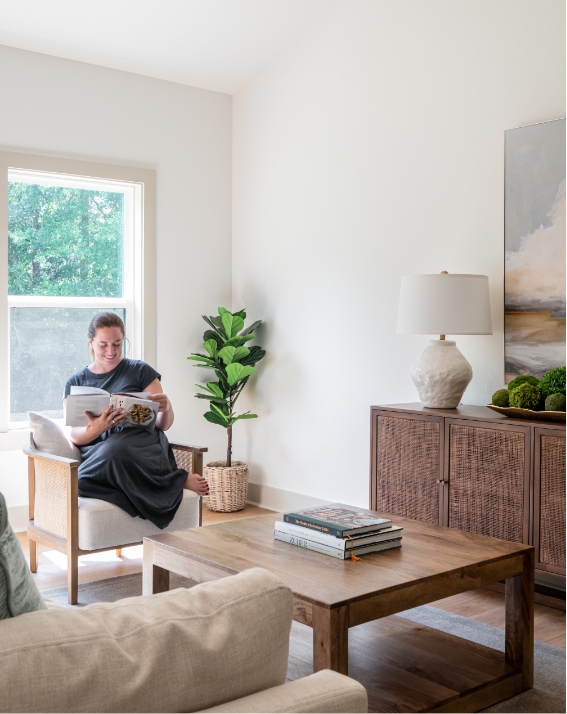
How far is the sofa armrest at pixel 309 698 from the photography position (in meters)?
1.05

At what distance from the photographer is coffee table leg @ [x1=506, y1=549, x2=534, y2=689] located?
2396 millimetres

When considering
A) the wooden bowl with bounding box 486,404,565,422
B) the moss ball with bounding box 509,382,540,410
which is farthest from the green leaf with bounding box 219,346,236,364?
the moss ball with bounding box 509,382,540,410

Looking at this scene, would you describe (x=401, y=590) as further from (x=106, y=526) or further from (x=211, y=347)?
(x=211, y=347)

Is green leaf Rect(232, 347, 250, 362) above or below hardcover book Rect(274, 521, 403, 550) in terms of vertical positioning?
above

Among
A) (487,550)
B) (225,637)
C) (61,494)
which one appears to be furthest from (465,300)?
(225,637)

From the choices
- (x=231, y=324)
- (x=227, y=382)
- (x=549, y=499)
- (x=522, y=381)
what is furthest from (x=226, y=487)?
(x=549, y=499)

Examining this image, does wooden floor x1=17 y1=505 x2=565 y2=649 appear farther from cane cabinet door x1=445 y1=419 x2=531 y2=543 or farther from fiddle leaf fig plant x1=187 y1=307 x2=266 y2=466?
fiddle leaf fig plant x1=187 y1=307 x2=266 y2=466

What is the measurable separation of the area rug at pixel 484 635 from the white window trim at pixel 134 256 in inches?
52.6

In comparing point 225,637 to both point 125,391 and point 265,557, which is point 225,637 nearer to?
point 265,557

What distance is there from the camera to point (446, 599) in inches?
131

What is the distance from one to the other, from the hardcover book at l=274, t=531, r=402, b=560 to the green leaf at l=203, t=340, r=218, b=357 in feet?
8.17

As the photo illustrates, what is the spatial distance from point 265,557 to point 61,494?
1266 mm

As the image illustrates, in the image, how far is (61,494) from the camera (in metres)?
3.28

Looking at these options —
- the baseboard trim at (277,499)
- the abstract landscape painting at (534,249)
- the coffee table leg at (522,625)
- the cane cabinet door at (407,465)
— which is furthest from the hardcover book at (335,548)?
the baseboard trim at (277,499)
